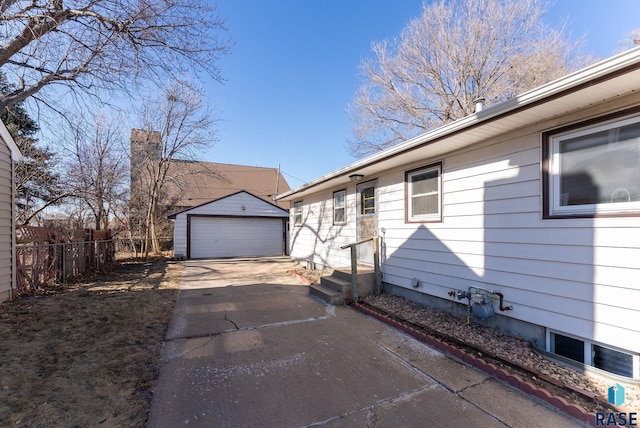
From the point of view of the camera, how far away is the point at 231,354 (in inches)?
135

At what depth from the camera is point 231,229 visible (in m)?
15.0

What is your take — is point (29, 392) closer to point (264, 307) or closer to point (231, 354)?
point (231, 354)

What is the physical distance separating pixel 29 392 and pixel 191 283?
5.50 meters

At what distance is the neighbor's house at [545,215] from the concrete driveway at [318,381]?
1.02 metres

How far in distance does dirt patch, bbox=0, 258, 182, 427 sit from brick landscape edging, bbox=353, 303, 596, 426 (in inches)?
122

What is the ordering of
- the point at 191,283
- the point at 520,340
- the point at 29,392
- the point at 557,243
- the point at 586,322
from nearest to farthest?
the point at 29,392, the point at 586,322, the point at 557,243, the point at 520,340, the point at 191,283

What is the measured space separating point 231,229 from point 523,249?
13.6m

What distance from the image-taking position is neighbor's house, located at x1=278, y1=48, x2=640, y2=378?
2592mm

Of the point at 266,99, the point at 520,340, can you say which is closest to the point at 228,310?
the point at 520,340

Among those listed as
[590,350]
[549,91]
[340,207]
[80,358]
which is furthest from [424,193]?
[80,358]

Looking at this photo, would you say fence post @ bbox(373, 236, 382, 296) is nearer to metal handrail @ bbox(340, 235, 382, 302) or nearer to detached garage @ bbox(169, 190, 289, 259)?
metal handrail @ bbox(340, 235, 382, 302)

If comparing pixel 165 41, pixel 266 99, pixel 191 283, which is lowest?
pixel 191 283

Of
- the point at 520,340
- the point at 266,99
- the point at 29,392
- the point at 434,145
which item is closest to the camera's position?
the point at 29,392

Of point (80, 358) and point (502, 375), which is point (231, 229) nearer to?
point (80, 358)
